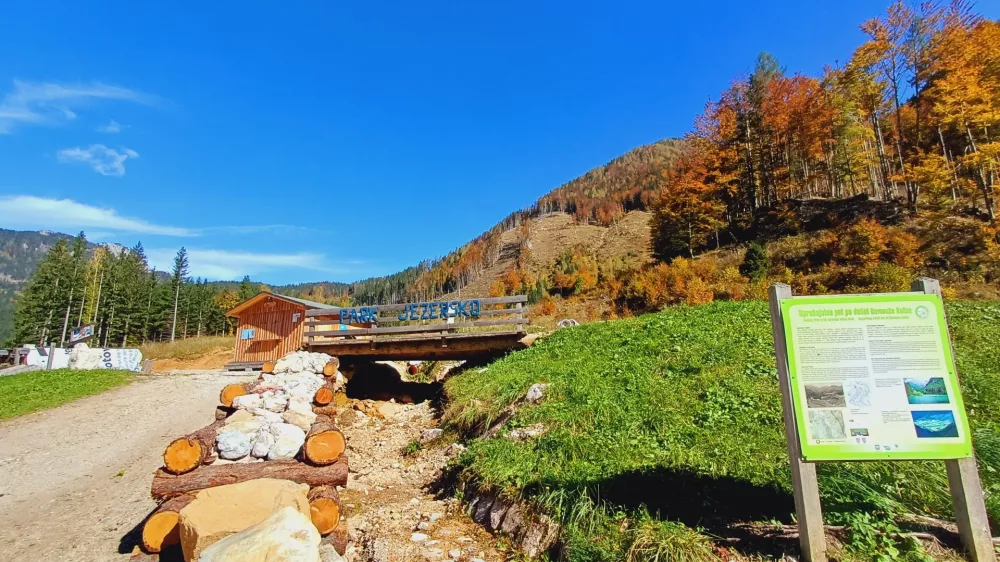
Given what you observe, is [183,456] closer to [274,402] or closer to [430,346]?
[274,402]

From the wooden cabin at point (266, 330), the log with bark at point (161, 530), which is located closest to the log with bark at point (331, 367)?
the log with bark at point (161, 530)

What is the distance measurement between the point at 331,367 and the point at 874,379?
1426 centimetres

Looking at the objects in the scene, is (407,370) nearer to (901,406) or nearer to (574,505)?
(574,505)

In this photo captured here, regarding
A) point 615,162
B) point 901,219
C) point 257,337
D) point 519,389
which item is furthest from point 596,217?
point 519,389

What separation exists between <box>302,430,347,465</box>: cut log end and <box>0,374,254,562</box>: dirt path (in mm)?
2405

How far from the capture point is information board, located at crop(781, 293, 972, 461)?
330cm

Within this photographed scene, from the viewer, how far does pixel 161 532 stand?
523cm

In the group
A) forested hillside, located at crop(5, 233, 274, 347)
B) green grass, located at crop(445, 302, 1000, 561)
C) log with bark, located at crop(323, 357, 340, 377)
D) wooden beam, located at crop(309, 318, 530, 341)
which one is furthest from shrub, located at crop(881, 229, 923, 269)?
forested hillside, located at crop(5, 233, 274, 347)

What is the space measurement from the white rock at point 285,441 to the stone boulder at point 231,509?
4.09 ft

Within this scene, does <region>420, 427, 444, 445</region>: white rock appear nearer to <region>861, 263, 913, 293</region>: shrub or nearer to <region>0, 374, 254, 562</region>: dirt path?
<region>0, 374, 254, 562</region>: dirt path

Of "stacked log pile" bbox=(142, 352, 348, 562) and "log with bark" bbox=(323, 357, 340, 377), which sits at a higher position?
"log with bark" bbox=(323, 357, 340, 377)

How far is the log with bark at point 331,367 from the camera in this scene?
560 inches

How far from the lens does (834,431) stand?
3.38 metres

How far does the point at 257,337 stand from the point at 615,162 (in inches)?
7028
